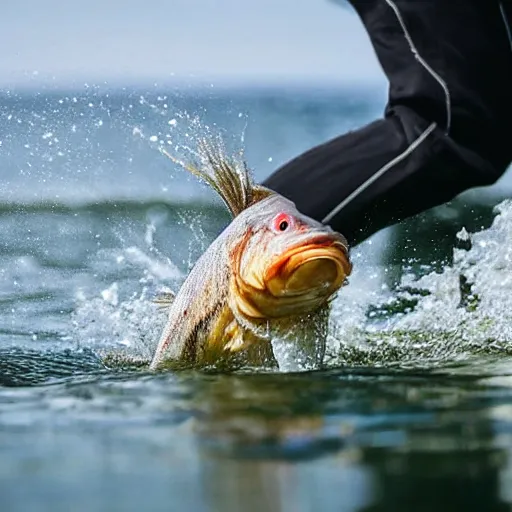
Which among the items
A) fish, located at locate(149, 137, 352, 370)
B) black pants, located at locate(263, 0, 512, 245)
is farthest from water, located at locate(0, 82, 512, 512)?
black pants, located at locate(263, 0, 512, 245)

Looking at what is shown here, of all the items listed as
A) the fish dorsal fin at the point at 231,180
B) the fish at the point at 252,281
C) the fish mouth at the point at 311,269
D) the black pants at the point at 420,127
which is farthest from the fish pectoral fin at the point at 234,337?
the black pants at the point at 420,127

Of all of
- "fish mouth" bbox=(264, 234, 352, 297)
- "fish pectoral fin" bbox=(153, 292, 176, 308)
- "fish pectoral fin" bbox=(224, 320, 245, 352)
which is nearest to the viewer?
"fish mouth" bbox=(264, 234, 352, 297)

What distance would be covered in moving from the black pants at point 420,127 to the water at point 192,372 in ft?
0.75

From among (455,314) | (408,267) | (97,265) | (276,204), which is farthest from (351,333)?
(97,265)

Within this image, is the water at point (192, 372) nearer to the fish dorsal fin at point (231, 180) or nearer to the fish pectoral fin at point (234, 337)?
the fish dorsal fin at point (231, 180)

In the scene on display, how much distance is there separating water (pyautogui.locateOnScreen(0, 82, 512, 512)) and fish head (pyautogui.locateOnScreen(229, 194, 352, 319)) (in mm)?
159

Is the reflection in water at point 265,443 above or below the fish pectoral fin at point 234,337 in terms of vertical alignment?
below

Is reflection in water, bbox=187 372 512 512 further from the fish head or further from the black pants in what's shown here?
the black pants

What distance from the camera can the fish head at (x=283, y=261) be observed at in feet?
7.65

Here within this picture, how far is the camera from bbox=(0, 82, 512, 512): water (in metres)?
1.42

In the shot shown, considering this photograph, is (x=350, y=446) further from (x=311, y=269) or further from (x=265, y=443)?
(x=311, y=269)

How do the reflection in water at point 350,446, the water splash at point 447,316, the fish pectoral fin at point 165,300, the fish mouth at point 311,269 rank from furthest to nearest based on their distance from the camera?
the fish pectoral fin at point 165,300 < the water splash at point 447,316 < the fish mouth at point 311,269 < the reflection in water at point 350,446

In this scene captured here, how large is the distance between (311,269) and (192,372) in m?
0.29

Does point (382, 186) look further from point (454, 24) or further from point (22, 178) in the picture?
point (22, 178)
